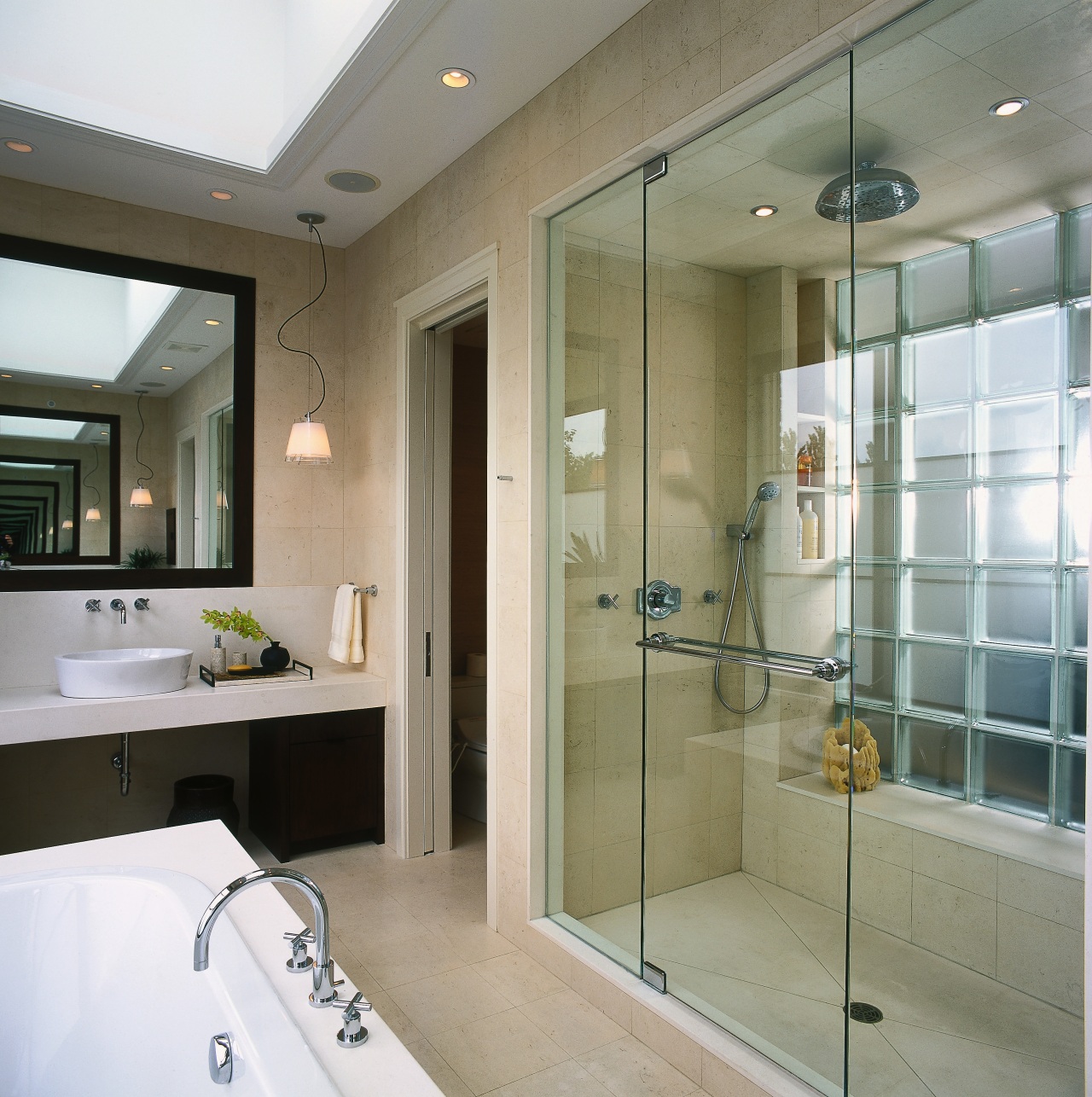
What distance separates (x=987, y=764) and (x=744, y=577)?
641 mm

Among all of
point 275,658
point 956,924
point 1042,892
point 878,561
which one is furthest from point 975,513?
point 275,658

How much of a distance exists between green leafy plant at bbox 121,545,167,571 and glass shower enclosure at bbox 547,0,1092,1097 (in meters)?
2.27

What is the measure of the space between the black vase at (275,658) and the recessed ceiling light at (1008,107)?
309cm

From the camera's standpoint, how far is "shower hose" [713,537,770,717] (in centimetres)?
193

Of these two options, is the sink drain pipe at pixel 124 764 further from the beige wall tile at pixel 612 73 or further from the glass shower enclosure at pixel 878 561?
the beige wall tile at pixel 612 73

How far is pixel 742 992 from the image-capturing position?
1963 mm

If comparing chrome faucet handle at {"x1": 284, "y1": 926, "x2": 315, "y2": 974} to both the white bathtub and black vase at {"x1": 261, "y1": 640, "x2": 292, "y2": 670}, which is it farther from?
black vase at {"x1": 261, "y1": 640, "x2": 292, "y2": 670}

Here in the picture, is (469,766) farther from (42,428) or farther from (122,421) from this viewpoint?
(42,428)

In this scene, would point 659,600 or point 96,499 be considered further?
point 96,499

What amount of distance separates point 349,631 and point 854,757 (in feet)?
8.18

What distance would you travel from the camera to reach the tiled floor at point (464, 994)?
2.02 meters

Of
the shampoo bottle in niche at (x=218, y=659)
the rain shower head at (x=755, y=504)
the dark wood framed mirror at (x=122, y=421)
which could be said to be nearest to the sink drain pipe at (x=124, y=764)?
the shampoo bottle in niche at (x=218, y=659)

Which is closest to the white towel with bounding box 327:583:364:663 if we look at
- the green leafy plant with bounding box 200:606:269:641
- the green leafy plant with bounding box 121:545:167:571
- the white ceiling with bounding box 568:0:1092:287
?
the green leafy plant with bounding box 200:606:269:641

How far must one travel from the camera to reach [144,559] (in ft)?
11.4
